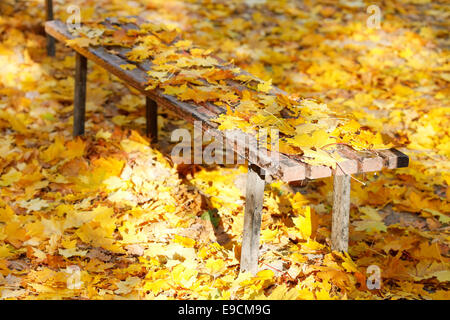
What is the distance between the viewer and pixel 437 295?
103 inches

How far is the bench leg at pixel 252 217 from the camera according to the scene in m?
2.54

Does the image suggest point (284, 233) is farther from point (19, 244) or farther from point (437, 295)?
point (19, 244)

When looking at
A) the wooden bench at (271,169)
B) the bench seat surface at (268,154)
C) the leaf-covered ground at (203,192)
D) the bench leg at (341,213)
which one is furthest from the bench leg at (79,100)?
the bench leg at (341,213)

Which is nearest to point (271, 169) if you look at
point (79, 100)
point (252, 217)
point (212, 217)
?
point (252, 217)

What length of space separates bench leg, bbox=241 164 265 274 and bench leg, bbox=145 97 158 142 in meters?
1.56

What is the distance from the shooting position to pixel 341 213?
272cm

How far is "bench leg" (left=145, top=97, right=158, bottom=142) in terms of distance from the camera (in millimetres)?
3964

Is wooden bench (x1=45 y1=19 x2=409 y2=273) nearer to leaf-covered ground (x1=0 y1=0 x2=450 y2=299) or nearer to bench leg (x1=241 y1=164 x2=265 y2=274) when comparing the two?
bench leg (x1=241 y1=164 x2=265 y2=274)

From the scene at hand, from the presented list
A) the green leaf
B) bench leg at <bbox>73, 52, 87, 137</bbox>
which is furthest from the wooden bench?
bench leg at <bbox>73, 52, 87, 137</bbox>

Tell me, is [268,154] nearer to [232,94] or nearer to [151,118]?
[232,94]

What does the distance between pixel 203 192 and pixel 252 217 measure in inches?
36.2

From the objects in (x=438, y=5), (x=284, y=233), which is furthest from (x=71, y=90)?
(x=438, y=5)

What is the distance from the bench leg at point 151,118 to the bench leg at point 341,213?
66.7 inches
